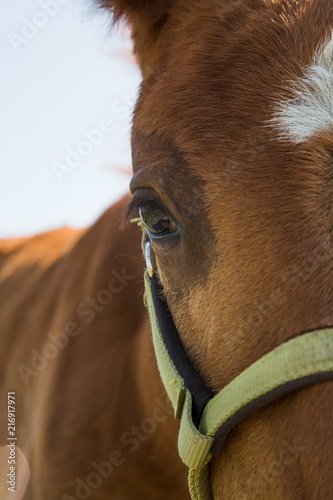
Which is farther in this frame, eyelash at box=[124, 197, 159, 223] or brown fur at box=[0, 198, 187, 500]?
brown fur at box=[0, 198, 187, 500]

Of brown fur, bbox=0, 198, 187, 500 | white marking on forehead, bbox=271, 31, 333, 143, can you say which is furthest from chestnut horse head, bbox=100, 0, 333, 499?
brown fur, bbox=0, 198, 187, 500

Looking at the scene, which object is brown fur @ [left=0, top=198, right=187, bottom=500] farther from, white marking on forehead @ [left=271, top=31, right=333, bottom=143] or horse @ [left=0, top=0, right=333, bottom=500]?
white marking on forehead @ [left=271, top=31, right=333, bottom=143]

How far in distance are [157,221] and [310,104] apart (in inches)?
20.3

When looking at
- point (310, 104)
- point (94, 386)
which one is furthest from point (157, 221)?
point (94, 386)

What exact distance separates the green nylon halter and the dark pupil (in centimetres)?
35

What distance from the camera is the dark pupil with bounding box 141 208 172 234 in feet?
4.68

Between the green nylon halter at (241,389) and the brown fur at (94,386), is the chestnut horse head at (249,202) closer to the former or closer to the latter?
the green nylon halter at (241,389)

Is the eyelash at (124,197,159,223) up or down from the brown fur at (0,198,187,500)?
up

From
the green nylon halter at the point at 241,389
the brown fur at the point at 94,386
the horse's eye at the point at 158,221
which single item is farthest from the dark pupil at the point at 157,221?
the brown fur at the point at 94,386

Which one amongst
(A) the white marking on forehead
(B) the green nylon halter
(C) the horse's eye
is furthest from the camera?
(C) the horse's eye

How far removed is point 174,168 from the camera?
1348mm

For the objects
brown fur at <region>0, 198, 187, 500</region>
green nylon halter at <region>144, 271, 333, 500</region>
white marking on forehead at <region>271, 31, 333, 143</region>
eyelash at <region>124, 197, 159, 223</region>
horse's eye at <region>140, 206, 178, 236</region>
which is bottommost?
brown fur at <region>0, 198, 187, 500</region>

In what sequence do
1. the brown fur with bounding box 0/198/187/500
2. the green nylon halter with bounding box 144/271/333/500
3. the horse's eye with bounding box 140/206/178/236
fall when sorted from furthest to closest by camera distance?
the brown fur with bounding box 0/198/187/500
the horse's eye with bounding box 140/206/178/236
the green nylon halter with bounding box 144/271/333/500

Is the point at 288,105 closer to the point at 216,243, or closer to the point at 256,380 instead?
the point at 216,243
